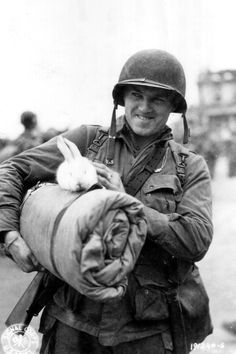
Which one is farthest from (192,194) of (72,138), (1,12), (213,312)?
(1,12)

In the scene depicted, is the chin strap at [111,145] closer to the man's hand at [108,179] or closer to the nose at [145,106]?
the nose at [145,106]

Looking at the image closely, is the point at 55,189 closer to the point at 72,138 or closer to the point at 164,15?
the point at 72,138

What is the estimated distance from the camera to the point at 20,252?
7.47ft

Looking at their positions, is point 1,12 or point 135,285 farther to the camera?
point 1,12

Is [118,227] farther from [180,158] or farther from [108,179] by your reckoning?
[180,158]

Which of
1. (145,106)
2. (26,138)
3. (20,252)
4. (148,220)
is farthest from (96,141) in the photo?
(26,138)

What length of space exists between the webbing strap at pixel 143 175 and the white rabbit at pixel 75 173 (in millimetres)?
481

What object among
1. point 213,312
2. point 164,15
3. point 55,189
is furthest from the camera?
point 164,15

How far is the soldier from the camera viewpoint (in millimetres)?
2383

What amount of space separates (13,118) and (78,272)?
628cm

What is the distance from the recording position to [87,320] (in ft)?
8.11

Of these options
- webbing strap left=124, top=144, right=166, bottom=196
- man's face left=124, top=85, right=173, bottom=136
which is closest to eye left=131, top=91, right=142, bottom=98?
man's face left=124, top=85, right=173, bottom=136

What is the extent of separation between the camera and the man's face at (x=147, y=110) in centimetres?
262

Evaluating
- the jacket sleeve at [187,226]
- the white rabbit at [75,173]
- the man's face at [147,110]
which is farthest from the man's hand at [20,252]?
the man's face at [147,110]
